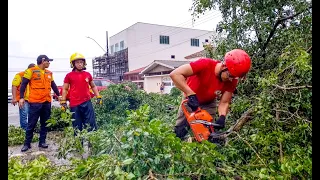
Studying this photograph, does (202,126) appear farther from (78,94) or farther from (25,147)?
(25,147)

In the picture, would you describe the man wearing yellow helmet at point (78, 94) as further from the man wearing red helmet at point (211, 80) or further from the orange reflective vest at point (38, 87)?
the man wearing red helmet at point (211, 80)

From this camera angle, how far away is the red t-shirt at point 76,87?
404 centimetres

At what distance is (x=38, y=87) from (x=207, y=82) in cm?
278

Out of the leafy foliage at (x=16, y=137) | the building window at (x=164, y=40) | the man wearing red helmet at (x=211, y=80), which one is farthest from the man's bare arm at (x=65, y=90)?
the building window at (x=164, y=40)

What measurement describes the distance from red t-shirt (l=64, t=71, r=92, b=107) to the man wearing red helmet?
182cm

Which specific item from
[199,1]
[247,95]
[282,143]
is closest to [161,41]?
[199,1]

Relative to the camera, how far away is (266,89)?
2.29 m

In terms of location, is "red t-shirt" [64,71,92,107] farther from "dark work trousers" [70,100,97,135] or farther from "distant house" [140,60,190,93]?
"distant house" [140,60,190,93]

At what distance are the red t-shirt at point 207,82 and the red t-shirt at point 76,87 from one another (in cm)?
198

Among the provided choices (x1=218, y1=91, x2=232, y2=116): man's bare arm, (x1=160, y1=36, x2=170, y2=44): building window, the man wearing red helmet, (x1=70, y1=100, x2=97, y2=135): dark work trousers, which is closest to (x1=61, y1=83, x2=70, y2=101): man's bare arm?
(x1=70, y1=100, x2=97, y2=135): dark work trousers

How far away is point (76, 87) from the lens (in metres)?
4.07

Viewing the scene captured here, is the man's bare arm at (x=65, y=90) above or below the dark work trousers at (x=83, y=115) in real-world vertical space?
above

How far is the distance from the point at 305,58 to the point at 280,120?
542 millimetres
